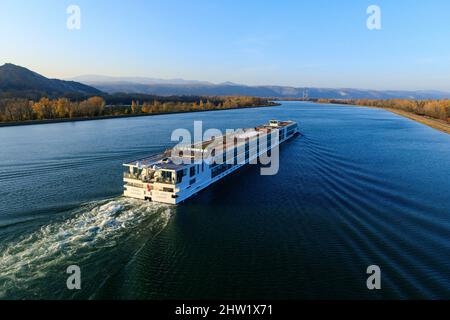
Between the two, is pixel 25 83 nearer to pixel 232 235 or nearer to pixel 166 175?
pixel 166 175

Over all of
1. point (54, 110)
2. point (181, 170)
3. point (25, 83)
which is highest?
point (25, 83)

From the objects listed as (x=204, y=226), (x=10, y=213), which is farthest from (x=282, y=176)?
(x=10, y=213)

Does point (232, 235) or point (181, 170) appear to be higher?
point (181, 170)

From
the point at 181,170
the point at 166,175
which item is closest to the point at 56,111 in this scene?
the point at 166,175

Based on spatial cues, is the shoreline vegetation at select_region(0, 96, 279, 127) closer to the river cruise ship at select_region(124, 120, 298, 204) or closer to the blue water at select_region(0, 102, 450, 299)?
the blue water at select_region(0, 102, 450, 299)
